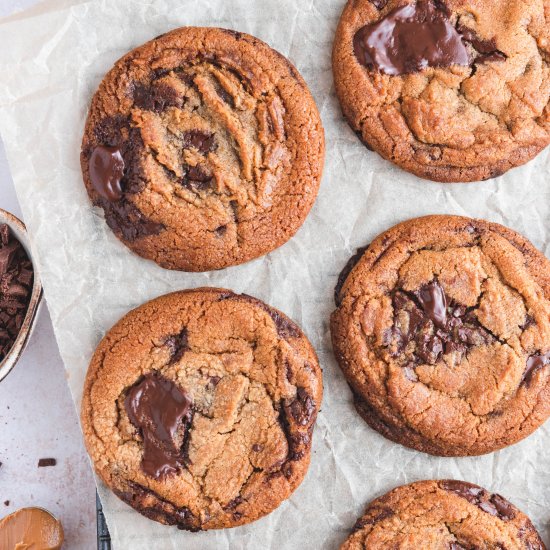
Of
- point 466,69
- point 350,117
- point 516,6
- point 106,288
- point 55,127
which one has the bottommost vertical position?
point 106,288

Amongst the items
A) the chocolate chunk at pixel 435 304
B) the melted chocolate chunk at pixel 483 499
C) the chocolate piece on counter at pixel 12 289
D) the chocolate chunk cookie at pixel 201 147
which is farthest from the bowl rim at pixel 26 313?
the melted chocolate chunk at pixel 483 499

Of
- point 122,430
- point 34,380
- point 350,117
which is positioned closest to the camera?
point 122,430

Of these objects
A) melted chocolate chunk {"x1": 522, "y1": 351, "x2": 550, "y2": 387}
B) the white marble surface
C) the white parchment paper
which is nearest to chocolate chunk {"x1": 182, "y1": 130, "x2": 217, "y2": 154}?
the white parchment paper

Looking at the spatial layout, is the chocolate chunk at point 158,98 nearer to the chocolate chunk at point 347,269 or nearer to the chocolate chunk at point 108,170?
the chocolate chunk at point 108,170

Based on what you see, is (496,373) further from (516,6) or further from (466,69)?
(516,6)

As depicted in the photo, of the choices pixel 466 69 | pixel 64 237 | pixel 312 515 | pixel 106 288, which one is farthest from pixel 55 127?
pixel 312 515

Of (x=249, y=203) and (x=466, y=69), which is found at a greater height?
(x=466, y=69)

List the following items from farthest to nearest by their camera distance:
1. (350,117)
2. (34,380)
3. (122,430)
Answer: (34,380), (350,117), (122,430)
